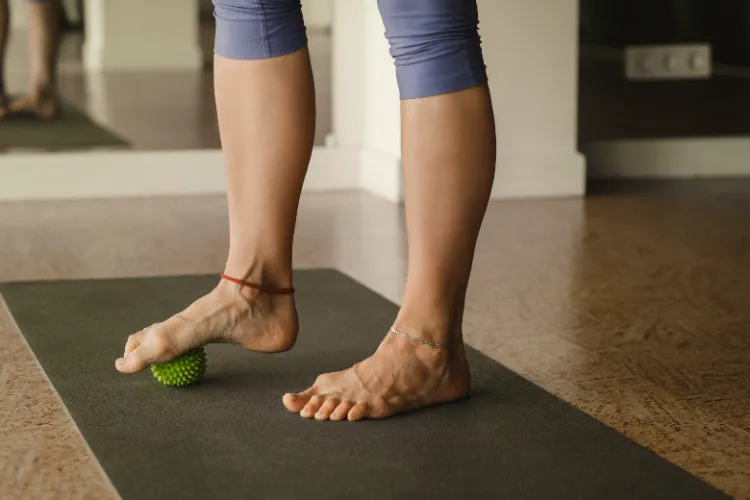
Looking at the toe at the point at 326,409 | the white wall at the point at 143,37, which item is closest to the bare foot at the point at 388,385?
the toe at the point at 326,409

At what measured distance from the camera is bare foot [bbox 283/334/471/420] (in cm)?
143

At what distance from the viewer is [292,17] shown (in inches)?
61.3

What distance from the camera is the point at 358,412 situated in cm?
142

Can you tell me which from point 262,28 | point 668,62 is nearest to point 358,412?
point 262,28

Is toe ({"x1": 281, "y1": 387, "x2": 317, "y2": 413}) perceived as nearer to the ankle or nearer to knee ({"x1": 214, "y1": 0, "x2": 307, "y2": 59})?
the ankle

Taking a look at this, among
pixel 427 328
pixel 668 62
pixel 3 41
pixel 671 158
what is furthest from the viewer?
pixel 668 62

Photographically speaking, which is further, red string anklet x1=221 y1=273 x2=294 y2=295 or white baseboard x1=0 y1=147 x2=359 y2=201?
white baseboard x1=0 y1=147 x2=359 y2=201

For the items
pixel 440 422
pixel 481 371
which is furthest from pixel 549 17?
pixel 440 422

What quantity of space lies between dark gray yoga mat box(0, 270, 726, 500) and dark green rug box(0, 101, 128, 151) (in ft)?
5.10

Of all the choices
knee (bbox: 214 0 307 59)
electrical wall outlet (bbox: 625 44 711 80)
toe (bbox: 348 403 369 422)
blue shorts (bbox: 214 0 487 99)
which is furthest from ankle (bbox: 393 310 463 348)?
electrical wall outlet (bbox: 625 44 711 80)

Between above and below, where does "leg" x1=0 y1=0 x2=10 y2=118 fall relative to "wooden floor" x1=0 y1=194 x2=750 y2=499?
above

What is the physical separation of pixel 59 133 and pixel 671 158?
5.60 ft

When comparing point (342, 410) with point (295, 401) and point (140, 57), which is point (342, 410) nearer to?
point (295, 401)

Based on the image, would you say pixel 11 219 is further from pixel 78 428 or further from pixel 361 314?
pixel 78 428
